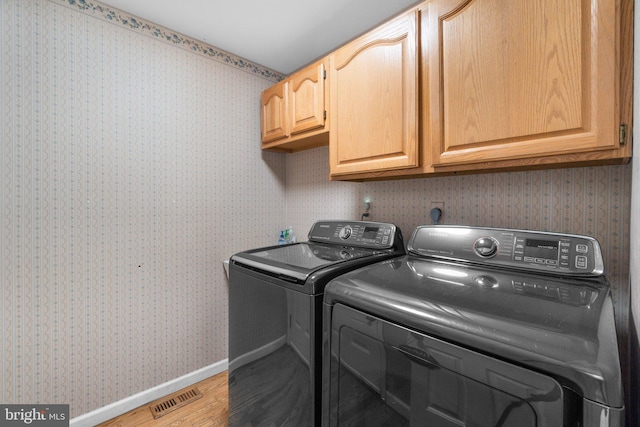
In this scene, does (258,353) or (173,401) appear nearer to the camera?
(258,353)

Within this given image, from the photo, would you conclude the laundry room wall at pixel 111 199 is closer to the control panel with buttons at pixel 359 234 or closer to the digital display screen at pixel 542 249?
the control panel with buttons at pixel 359 234

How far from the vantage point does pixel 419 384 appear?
0.71m

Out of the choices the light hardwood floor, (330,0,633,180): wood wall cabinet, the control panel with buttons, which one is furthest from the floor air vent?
(330,0,633,180): wood wall cabinet

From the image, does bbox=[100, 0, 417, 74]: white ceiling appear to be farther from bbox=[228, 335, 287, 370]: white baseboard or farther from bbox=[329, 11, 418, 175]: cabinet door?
bbox=[228, 335, 287, 370]: white baseboard

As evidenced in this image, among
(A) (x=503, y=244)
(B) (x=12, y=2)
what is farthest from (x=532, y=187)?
(B) (x=12, y=2)

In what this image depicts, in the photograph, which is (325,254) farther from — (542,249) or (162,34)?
(162,34)

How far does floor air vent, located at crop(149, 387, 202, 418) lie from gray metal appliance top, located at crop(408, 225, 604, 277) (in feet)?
5.84

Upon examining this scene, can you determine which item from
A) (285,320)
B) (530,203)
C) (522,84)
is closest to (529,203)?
(530,203)

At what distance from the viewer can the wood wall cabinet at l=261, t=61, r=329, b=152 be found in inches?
68.4

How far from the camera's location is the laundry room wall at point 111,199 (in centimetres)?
142

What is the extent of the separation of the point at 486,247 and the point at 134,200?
1.96 metres

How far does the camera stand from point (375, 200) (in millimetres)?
1894

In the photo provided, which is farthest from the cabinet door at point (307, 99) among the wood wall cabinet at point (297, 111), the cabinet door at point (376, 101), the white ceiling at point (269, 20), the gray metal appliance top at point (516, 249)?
the gray metal appliance top at point (516, 249)

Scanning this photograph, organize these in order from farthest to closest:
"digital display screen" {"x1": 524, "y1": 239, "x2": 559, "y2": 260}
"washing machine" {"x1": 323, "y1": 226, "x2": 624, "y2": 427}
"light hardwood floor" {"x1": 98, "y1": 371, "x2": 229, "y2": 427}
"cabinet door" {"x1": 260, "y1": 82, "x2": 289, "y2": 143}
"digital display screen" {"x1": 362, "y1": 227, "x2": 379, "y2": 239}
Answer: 1. "cabinet door" {"x1": 260, "y1": 82, "x2": 289, "y2": 143}
2. "light hardwood floor" {"x1": 98, "y1": 371, "x2": 229, "y2": 427}
3. "digital display screen" {"x1": 362, "y1": 227, "x2": 379, "y2": 239}
4. "digital display screen" {"x1": 524, "y1": 239, "x2": 559, "y2": 260}
5. "washing machine" {"x1": 323, "y1": 226, "x2": 624, "y2": 427}
